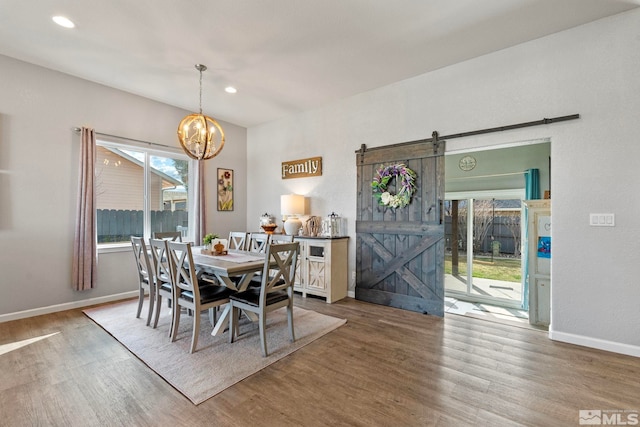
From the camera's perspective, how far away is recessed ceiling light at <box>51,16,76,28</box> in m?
2.67

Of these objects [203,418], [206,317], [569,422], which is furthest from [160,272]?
[569,422]

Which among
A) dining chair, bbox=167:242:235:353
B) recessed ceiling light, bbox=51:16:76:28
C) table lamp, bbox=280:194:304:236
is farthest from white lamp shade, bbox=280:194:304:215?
recessed ceiling light, bbox=51:16:76:28

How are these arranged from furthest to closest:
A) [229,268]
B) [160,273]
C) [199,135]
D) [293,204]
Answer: [293,204]
[199,135]
[160,273]
[229,268]

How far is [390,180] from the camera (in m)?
4.01

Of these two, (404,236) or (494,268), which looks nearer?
(404,236)

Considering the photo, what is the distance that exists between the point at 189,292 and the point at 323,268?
1957 mm

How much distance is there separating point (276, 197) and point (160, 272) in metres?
2.74

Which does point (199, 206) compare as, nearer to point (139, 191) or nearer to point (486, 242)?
point (139, 191)

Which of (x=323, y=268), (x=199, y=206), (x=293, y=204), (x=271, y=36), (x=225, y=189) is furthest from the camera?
(x=225, y=189)

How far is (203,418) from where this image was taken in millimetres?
1752

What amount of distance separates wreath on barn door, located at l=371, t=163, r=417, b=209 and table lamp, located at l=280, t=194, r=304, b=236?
1300 mm

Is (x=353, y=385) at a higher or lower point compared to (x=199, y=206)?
lower

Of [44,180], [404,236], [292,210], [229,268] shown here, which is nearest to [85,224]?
[44,180]

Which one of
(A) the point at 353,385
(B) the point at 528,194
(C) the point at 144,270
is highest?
(B) the point at 528,194
